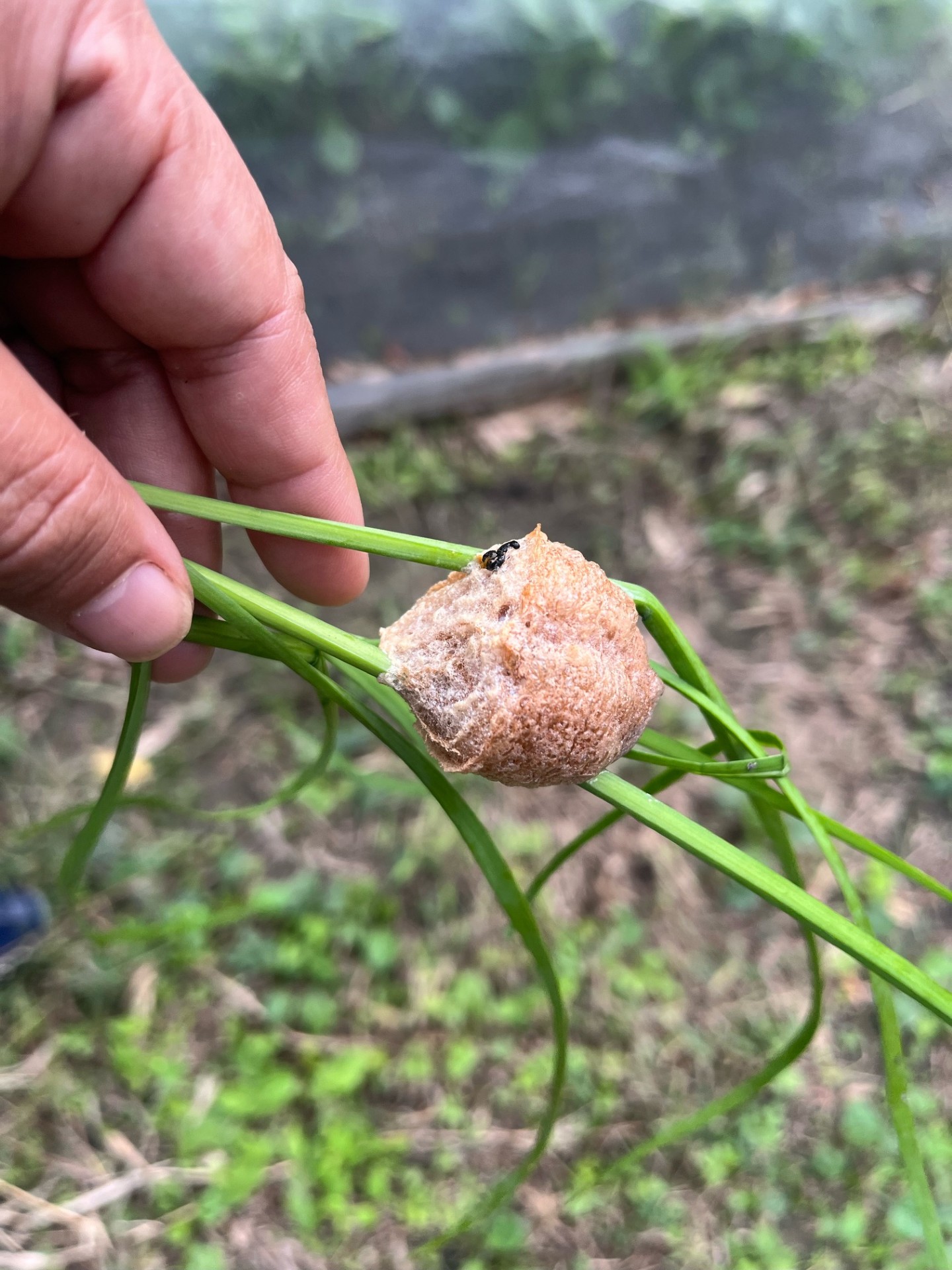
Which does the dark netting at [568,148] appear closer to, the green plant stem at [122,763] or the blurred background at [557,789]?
the blurred background at [557,789]

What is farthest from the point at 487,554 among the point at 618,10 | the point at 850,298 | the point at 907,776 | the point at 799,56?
the point at 850,298

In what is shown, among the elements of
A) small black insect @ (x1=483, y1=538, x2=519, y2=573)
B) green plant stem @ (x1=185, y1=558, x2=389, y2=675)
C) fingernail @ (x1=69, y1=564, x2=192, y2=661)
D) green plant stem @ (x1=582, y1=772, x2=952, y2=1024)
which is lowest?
green plant stem @ (x1=582, y1=772, x2=952, y2=1024)

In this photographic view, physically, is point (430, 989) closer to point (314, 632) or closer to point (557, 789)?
point (557, 789)

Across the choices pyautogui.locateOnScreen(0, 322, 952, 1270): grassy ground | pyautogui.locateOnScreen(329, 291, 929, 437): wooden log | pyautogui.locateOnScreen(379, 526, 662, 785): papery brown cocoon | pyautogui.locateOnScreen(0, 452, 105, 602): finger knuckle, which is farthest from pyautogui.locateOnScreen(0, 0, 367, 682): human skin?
pyautogui.locateOnScreen(329, 291, 929, 437): wooden log

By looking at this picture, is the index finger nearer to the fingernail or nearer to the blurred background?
the fingernail

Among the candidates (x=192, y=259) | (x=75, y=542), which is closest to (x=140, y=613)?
(x=75, y=542)

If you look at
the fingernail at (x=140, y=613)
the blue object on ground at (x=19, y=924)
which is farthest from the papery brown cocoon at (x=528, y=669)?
the blue object on ground at (x=19, y=924)

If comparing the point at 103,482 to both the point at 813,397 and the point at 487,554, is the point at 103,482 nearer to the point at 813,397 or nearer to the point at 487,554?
the point at 487,554
